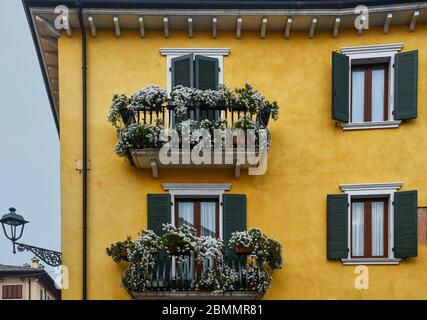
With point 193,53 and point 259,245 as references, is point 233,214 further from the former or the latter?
point 193,53

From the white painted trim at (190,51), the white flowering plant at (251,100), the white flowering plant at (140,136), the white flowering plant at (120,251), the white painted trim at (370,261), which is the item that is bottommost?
the white painted trim at (370,261)

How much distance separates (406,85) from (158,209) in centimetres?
567

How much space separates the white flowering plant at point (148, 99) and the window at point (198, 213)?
2.06m

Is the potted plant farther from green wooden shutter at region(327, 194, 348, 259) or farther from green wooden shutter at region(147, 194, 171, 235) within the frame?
green wooden shutter at region(327, 194, 348, 259)

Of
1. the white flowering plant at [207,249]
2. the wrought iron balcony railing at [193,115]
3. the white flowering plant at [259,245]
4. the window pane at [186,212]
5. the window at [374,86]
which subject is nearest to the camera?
the white flowering plant at [207,249]

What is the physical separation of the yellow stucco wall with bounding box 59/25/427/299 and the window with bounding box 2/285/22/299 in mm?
28424

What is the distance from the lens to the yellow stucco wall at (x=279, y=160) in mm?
11430

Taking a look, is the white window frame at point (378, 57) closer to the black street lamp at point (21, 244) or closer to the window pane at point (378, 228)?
the window pane at point (378, 228)

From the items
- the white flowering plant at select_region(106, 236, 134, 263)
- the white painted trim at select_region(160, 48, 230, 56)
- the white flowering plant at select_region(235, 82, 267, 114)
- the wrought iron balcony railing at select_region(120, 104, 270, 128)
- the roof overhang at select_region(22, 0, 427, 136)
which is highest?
the roof overhang at select_region(22, 0, 427, 136)

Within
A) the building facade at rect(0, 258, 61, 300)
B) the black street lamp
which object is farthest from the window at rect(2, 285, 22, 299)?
the black street lamp

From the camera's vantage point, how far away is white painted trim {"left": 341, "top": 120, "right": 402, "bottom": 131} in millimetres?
11562

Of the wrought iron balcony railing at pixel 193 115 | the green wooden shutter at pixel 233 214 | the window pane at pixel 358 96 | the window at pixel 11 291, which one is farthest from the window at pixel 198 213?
the window at pixel 11 291
